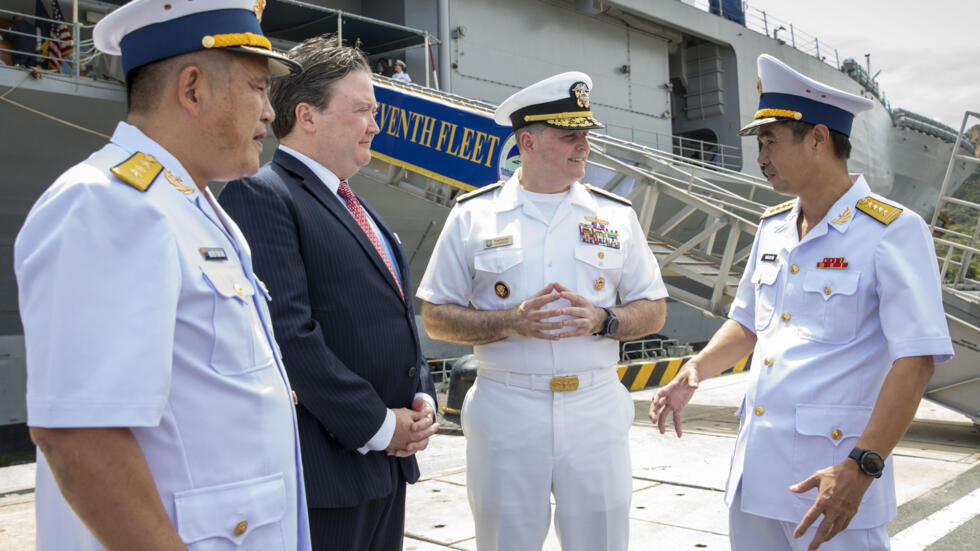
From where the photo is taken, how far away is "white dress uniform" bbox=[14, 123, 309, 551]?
0.93 metres

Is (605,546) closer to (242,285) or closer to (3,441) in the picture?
(242,285)

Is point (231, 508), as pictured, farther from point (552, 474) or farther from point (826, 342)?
point (826, 342)

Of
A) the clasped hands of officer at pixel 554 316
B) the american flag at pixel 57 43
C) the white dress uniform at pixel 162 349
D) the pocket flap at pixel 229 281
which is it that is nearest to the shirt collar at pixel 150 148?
the white dress uniform at pixel 162 349

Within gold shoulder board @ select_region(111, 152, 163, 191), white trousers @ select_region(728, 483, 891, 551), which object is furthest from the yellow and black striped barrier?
gold shoulder board @ select_region(111, 152, 163, 191)

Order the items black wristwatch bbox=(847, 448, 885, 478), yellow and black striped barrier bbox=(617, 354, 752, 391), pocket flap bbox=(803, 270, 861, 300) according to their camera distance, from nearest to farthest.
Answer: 1. black wristwatch bbox=(847, 448, 885, 478)
2. pocket flap bbox=(803, 270, 861, 300)
3. yellow and black striped barrier bbox=(617, 354, 752, 391)

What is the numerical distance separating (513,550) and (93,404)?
1.57 metres

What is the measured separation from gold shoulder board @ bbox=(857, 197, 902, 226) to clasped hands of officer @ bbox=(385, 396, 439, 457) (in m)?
1.30

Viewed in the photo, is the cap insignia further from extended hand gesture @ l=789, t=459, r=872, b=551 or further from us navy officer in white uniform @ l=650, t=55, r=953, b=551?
extended hand gesture @ l=789, t=459, r=872, b=551

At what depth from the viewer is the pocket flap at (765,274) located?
2.07m

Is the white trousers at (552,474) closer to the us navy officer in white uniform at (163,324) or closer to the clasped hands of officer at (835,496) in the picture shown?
the clasped hands of officer at (835,496)

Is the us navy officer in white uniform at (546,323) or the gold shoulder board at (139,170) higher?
the gold shoulder board at (139,170)

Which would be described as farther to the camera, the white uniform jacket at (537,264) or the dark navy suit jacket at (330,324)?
the white uniform jacket at (537,264)

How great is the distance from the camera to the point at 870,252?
1817 millimetres

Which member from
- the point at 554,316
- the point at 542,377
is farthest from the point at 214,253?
the point at 542,377
